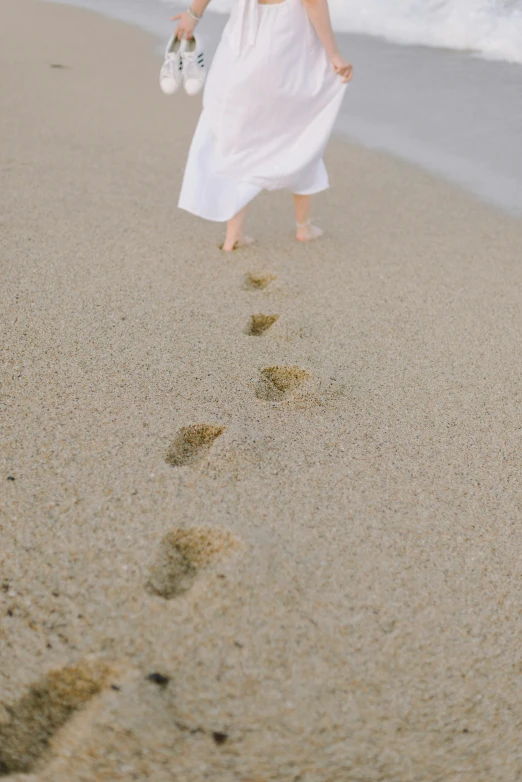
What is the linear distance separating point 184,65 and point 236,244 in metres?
0.78

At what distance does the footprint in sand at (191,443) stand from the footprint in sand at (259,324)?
652mm

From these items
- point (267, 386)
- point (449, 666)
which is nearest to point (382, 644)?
point (449, 666)

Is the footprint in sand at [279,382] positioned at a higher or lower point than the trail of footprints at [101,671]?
lower

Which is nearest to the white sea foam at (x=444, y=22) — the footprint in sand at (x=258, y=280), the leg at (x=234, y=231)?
the leg at (x=234, y=231)

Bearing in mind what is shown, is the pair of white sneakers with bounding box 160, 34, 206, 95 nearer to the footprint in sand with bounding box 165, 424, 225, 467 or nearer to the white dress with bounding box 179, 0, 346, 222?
the white dress with bounding box 179, 0, 346, 222

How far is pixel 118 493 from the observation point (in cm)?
194

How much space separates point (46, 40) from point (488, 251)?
15.9 feet

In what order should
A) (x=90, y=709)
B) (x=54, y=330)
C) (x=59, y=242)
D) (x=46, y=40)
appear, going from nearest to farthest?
(x=90, y=709) → (x=54, y=330) → (x=59, y=242) → (x=46, y=40)

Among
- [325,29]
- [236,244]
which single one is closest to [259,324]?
[236,244]

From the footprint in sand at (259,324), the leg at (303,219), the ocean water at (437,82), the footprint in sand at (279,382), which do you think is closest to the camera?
the footprint in sand at (279,382)

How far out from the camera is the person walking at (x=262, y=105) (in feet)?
10.2

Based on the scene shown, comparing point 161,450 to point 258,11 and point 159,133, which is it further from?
point 159,133

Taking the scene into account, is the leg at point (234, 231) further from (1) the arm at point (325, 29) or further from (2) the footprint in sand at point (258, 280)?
(1) the arm at point (325, 29)

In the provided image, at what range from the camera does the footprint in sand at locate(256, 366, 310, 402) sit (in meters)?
2.45
